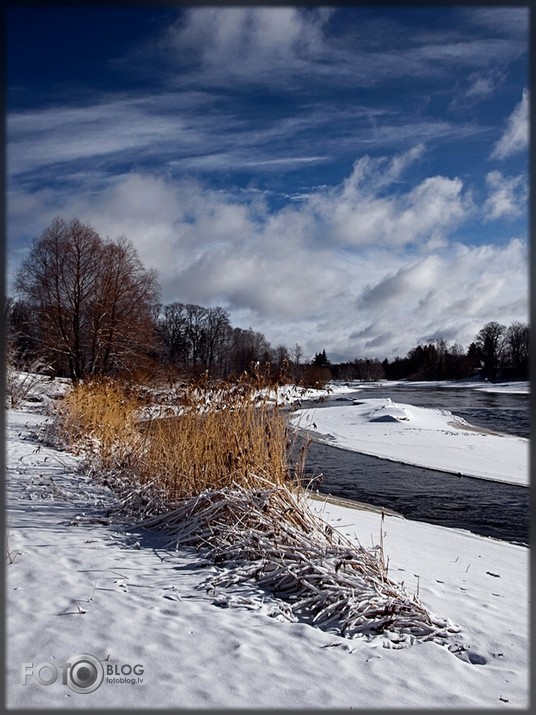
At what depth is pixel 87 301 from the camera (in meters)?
19.4

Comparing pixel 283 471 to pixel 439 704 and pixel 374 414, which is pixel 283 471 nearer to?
pixel 439 704

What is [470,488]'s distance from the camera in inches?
338

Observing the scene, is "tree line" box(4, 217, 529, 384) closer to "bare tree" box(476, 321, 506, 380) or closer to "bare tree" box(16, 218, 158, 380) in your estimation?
"bare tree" box(16, 218, 158, 380)

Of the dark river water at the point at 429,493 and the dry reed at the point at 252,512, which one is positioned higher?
the dry reed at the point at 252,512

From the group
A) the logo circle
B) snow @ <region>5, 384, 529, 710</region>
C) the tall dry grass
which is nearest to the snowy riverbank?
the tall dry grass

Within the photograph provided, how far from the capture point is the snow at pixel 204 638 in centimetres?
206

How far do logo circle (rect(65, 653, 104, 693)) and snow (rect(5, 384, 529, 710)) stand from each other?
3 cm

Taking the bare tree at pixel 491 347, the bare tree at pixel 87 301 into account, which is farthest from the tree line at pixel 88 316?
the bare tree at pixel 491 347

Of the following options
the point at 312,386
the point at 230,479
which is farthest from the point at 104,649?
A: the point at 312,386

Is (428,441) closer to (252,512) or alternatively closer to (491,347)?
(252,512)

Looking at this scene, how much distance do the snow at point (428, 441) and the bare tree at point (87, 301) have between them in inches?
310

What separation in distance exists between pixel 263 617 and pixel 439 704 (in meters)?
0.99

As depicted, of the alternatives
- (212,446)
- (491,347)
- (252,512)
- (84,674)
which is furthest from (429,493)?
(491,347)

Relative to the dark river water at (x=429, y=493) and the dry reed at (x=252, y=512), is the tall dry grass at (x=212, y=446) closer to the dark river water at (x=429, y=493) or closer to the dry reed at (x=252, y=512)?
the dry reed at (x=252, y=512)
